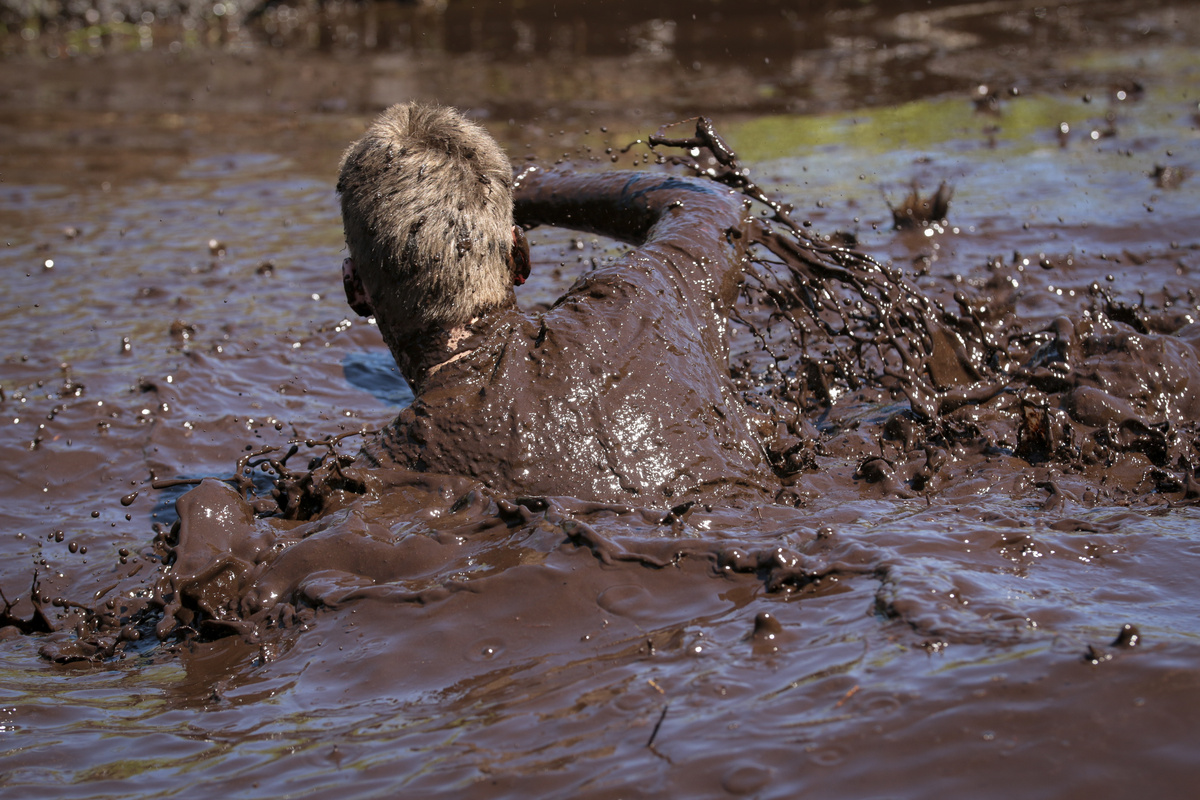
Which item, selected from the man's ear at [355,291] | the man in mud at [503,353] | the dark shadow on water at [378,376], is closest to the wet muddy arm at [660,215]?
the man in mud at [503,353]

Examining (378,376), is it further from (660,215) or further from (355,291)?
(355,291)

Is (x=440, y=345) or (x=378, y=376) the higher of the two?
(x=440, y=345)

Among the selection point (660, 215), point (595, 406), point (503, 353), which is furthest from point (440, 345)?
point (660, 215)

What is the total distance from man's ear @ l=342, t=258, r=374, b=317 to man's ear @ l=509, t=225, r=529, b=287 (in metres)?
0.45

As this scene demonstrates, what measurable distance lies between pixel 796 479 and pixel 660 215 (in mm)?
1123

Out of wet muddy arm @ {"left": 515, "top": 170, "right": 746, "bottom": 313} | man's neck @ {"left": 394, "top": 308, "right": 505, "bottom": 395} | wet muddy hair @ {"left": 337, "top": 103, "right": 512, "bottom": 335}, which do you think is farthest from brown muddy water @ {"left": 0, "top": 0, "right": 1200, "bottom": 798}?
wet muddy arm @ {"left": 515, "top": 170, "right": 746, "bottom": 313}

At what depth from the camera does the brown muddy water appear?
2.14 metres

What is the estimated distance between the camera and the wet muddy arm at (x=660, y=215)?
3646 millimetres

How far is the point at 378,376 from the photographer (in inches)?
241

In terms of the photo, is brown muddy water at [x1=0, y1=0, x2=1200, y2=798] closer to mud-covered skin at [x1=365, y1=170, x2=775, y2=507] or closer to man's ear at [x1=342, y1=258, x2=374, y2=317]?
mud-covered skin at [x1=365, y1=170, x2=775, y2=507]

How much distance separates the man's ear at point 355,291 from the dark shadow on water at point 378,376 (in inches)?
92.0

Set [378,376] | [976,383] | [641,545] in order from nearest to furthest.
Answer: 1. [641,545]
2. [976,383]
3. [378,376]

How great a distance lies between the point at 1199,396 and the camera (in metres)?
4.22

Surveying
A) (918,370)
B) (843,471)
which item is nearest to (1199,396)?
(918,370)
